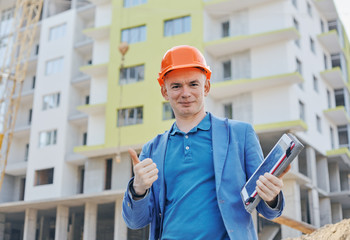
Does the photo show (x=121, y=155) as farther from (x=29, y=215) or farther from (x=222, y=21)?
(x=222, y=21)

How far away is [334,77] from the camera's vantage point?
39281 millimetres

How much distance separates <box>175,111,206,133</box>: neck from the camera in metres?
3.26

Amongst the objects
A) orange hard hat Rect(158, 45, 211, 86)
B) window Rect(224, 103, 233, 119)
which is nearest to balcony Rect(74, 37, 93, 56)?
window Rect(224, 103, 233, 119)

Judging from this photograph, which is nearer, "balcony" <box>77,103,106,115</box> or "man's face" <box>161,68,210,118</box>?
"man's face" <box>161,68,210,118</box>

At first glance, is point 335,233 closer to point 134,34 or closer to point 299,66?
point 299,66

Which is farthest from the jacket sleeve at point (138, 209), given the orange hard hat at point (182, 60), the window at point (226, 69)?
the window at point (226, 69)

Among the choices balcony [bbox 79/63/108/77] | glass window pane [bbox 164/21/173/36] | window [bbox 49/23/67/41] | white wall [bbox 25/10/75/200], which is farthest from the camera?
window [bbox 49/23/67/41]

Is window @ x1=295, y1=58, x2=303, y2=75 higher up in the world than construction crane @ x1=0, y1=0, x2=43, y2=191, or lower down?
lower down

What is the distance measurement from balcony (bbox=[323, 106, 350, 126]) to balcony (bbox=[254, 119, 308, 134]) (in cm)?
834

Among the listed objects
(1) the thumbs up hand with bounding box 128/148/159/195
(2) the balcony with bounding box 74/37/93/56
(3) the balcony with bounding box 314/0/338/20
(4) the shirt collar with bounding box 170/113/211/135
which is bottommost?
(1) the thumbs up hand with bounding box 128/148/159/195

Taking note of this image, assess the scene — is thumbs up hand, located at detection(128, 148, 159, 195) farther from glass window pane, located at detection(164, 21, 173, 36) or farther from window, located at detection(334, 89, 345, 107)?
window, located at detection(334, 89, 345, 107)

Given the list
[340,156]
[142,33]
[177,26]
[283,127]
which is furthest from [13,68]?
[340,156]

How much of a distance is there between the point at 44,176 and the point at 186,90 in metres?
39.2

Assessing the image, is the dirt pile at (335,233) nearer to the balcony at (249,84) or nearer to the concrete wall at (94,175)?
the balcony at (249,84)
